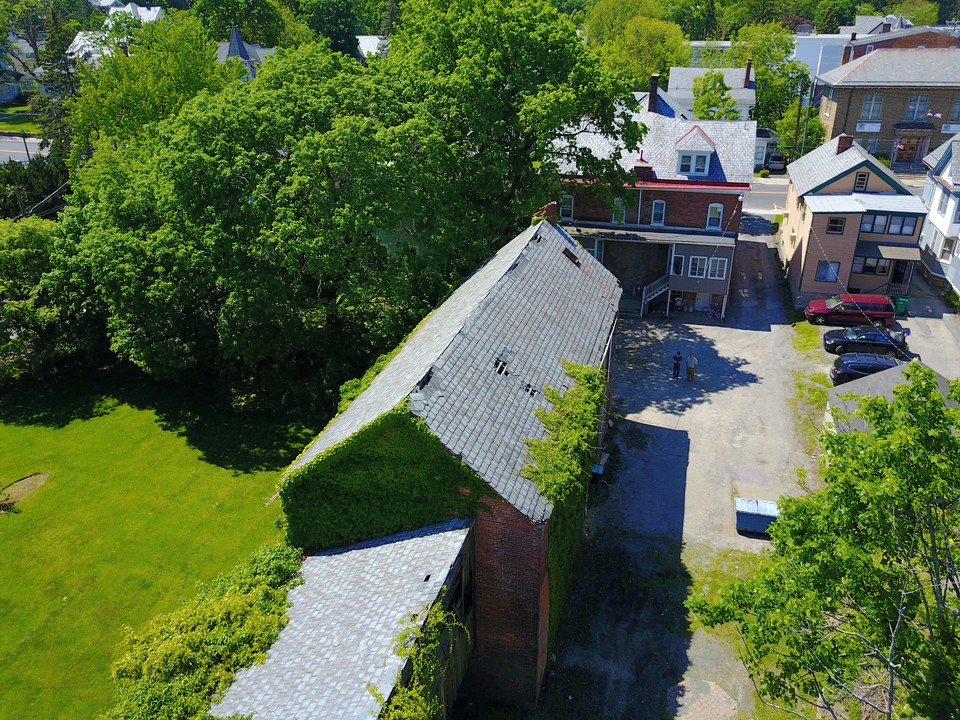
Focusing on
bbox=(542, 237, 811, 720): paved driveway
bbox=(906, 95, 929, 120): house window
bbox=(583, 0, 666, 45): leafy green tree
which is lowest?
bbox=(542, 237, 811, 720): paved driveway

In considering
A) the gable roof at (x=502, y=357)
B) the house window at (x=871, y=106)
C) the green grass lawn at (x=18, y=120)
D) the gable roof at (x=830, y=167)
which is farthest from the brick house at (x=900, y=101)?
the green grass lawn at (x=18, y=120)

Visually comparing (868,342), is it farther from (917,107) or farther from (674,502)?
(917,107)

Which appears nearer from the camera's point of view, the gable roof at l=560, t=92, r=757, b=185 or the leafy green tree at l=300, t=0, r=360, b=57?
the gable roof at l=560, t=92, r=757, b=185

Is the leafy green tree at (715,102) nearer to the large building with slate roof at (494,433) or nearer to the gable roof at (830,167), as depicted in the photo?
the gable roof at (830,167)

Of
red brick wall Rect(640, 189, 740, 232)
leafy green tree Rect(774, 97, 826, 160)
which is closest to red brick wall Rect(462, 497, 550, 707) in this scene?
red brick wall Rect(640, 189, 740, 232)

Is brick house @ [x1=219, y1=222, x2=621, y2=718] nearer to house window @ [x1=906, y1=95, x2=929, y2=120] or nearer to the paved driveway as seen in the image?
the paved driveway

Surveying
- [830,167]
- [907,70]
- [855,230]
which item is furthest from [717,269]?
[907,70]
